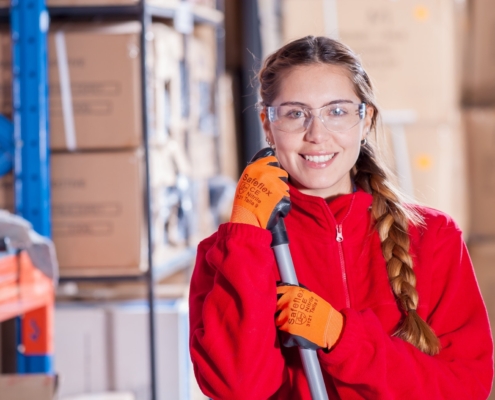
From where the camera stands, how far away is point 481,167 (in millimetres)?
3264

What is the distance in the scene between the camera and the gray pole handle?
56.8 inches

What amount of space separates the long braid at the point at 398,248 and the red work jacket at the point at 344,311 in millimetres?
29

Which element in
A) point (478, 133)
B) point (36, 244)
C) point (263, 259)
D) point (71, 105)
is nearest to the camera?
point (263, 259)

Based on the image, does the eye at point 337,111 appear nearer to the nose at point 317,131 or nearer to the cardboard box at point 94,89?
the nose at point 317,131

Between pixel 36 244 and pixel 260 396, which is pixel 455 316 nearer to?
pixel 260 396

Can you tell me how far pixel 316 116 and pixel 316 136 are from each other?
0.15 feet

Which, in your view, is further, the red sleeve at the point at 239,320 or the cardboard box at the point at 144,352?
the cardboard box at the point at 144,352

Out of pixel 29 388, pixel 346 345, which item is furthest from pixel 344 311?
pixel 29 388

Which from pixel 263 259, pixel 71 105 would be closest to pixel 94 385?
pixel 71 105

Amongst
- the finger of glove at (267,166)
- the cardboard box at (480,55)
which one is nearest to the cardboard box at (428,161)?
the cardboard box at (480,55)

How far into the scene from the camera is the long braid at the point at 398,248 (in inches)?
58.3

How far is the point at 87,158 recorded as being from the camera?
8.24 feet

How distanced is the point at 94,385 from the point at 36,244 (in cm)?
78

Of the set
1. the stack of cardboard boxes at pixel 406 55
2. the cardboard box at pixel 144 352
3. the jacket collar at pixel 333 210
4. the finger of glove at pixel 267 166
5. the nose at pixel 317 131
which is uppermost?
the stack of cardboard boxes at pixel 406 55
